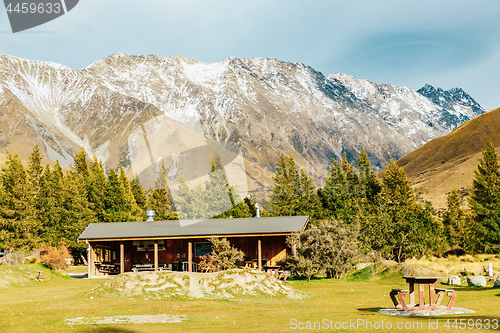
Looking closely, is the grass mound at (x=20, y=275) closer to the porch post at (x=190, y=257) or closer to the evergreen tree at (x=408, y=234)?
the porch post at (x=190, y=257)

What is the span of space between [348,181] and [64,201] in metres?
30.5

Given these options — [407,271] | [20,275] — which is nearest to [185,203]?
[20,275]

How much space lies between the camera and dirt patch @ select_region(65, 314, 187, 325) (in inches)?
444

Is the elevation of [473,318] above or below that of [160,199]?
below

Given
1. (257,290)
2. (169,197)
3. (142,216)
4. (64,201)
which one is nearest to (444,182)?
(169,197)

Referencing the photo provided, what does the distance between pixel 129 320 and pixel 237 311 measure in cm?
324

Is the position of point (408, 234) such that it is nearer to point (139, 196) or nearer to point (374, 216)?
point (374, 216)

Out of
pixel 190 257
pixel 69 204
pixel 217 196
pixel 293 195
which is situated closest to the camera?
pixel 190 257

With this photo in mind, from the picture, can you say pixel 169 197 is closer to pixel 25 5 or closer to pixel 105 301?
pixel 25 5

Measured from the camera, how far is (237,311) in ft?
44.1

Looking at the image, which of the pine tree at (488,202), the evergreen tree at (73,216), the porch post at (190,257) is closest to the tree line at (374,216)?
the pine tree at (488,202)

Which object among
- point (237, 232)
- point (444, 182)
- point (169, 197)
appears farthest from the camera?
point (444, 182)

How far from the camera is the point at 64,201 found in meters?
45.8

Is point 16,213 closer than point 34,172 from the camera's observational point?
Yes
